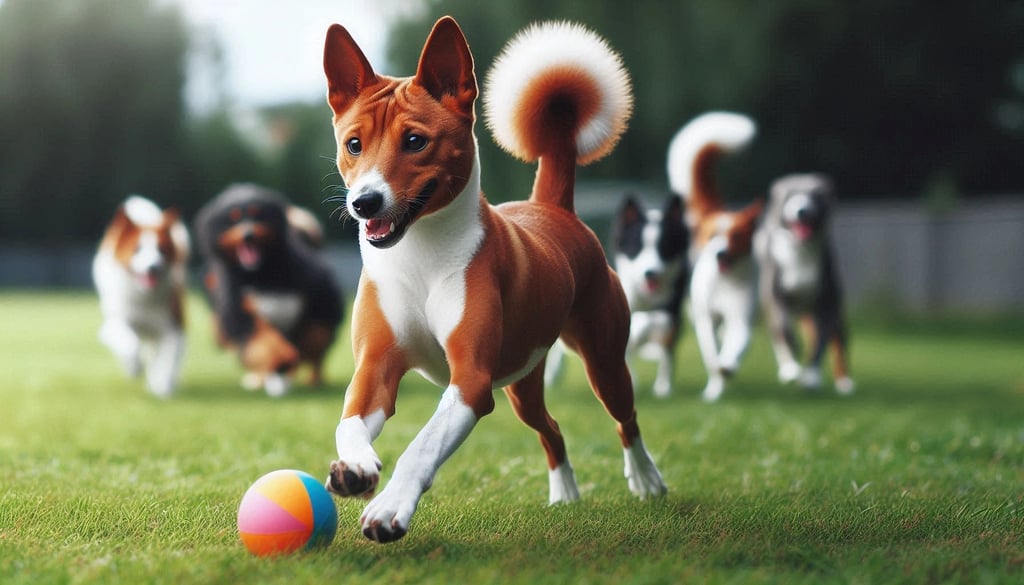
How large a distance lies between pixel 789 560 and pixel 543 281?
3.55ft

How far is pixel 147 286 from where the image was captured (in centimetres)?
779

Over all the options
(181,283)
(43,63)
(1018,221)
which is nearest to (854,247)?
(1018,221)

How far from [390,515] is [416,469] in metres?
0.16

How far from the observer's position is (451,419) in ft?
9.50

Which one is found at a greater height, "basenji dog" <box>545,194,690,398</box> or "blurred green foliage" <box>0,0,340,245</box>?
"blurred green foliage" <box>0,0,340,245</box>

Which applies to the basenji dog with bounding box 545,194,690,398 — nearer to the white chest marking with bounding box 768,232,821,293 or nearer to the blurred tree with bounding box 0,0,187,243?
the white chest marking with bounding box 768,232,821,293

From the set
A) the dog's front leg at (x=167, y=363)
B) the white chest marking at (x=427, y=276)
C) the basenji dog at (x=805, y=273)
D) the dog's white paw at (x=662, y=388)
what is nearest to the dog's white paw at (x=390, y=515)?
the white chest marking at (x=427, y=276)

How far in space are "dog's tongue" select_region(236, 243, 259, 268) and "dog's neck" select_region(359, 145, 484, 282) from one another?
4628 mm

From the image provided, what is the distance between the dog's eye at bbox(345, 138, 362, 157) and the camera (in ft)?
Result: 10.00

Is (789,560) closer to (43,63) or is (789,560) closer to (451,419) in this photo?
(451,419)

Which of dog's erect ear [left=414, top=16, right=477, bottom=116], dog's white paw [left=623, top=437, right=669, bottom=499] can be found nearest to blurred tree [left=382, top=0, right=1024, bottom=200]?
dog's white paw [left=623, top=437, right=669, bottom=499]

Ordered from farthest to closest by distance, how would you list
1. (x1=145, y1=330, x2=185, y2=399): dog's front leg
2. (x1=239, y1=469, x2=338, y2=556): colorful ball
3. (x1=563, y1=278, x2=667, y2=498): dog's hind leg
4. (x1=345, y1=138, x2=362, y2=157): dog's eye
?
1. (x1=145, y1=330, x2=185, y2=399): dog's front leg
2. (x1=563, y1=278, x2=667, y2=498): dog's hind leg
3. (x1=345, y1=138, x2=362, y2=157): dog's eye
4. (x1=239, y1=469, x2=338, y2=556): colorful ball

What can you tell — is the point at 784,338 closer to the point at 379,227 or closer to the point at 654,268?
the point at 654,268

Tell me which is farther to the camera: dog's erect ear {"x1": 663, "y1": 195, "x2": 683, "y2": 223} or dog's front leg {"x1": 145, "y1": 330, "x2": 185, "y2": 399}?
dog's front leg {"x1": 145, "y1": 330, "x2": 185, "y2": 399}
